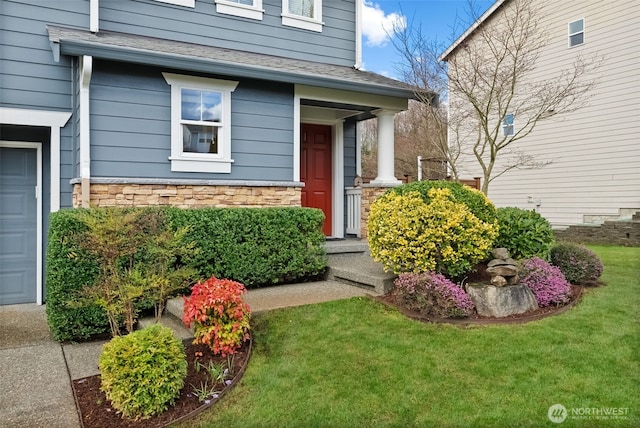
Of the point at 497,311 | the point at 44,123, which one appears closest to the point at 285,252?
the point at 497,311

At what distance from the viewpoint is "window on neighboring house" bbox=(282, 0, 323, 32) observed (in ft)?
25.1

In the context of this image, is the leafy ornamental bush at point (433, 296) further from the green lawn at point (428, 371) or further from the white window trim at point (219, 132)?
the white window trim at point (219, 132)

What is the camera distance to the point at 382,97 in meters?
7.53

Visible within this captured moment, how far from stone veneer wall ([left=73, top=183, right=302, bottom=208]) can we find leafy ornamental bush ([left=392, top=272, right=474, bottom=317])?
2.73 meters

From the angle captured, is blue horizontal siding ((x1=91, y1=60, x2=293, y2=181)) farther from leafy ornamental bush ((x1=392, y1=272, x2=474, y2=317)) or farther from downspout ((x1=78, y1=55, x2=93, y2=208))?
leafy ornamental bush ((x1=392, y1=272, x2=474, y2=317))

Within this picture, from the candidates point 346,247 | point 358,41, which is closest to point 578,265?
point 346,247

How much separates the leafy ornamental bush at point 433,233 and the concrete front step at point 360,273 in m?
0.22

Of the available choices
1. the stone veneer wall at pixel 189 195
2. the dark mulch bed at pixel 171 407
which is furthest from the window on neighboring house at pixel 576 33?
the dark mulch bed at pixel 171 407

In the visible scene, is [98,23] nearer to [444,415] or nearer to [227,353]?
[227,353]

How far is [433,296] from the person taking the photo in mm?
4535

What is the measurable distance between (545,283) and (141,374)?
4284mm

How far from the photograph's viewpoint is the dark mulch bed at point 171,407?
3.00m

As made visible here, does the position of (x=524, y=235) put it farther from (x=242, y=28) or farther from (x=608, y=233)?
(x=608, y=233)

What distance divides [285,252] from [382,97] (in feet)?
11.1
